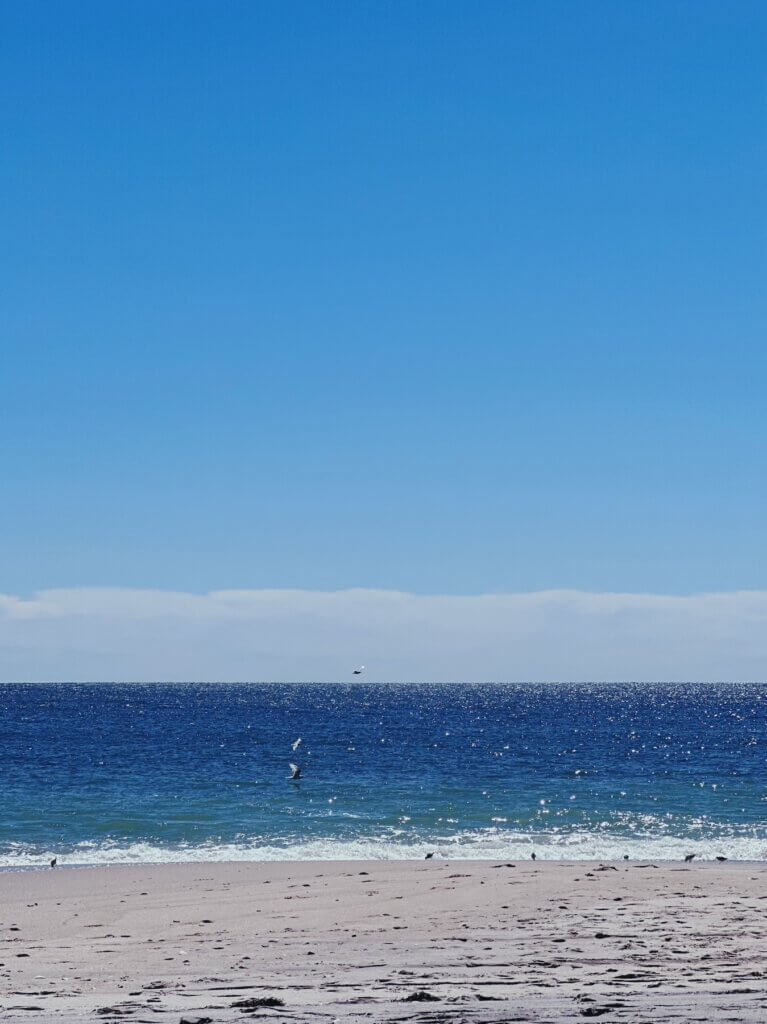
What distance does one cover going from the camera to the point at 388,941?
15.6m

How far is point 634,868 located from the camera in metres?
25.5

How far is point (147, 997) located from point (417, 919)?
311 inches

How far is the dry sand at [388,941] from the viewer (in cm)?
1041

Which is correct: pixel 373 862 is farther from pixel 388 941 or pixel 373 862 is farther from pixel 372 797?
pixel 372 797

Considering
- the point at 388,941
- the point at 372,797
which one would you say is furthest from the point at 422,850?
the point at 388,941

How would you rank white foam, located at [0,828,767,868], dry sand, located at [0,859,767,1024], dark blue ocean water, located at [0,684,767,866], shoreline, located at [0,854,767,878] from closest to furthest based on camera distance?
dry sand, located at [0,859,767,1024]
shoreline, located at [0,854,767,878]
white foam, located at [0,828,767,868]
dark blue ocean water, located at [0,684,767,866]

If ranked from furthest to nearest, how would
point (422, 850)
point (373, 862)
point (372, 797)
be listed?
point (372, 797) < point (422, 850) < point (373, 862)

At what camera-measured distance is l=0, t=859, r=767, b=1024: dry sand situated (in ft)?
34.2

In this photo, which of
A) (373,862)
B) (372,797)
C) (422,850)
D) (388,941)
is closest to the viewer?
(388,941)

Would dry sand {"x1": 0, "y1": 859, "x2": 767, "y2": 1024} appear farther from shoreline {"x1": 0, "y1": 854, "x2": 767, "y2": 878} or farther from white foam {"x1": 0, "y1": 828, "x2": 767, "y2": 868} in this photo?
white foam {"x1": 0, "y1": 828, "x2": 767, "y2": 868}

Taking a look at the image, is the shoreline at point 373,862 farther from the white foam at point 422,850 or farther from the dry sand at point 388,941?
the dry sand at point 388,941

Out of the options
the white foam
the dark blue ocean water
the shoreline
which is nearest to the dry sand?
the shoreline

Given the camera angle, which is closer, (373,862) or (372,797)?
(373,862)

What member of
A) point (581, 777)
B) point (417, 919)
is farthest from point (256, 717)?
point (417, 919)
